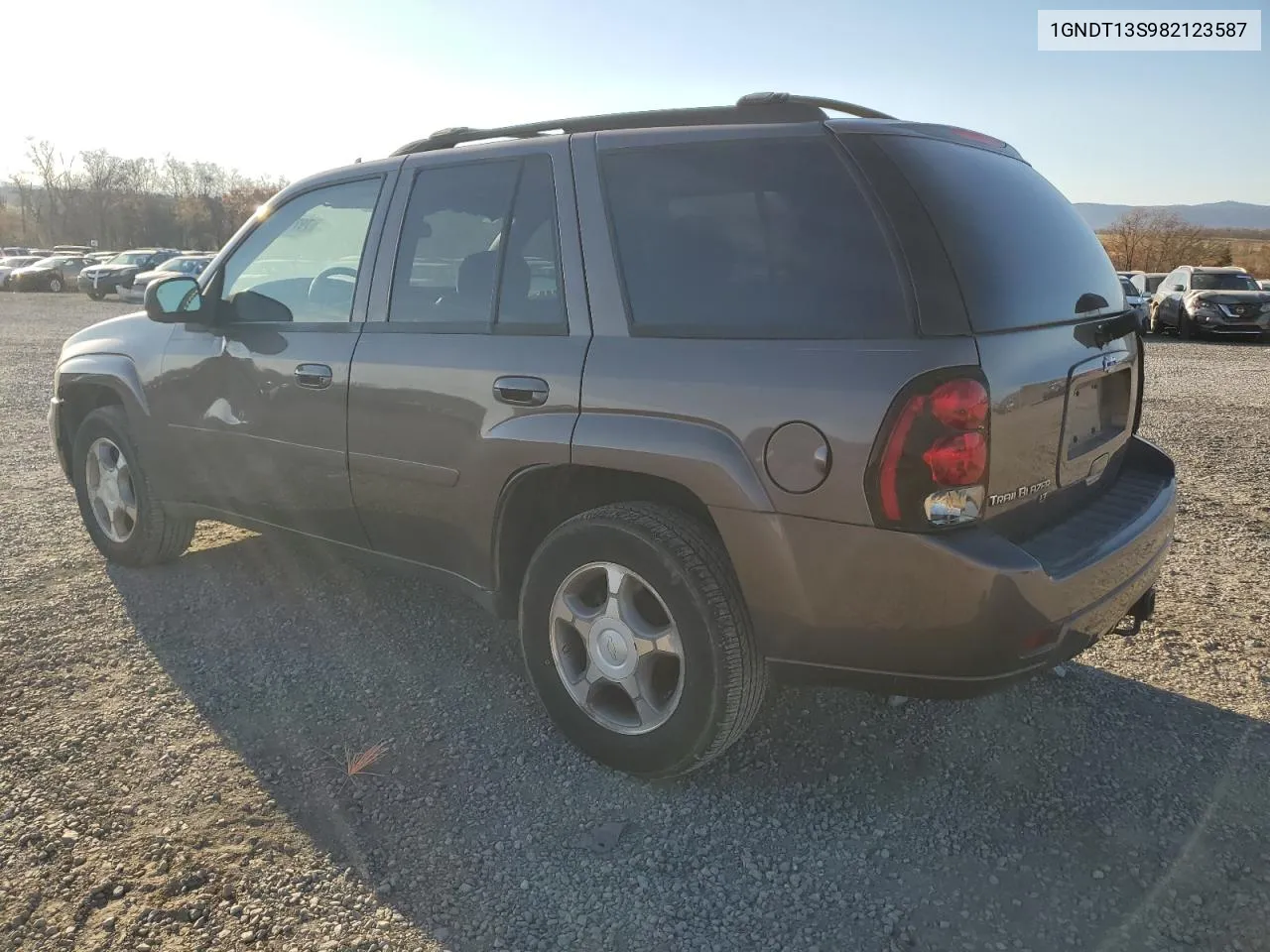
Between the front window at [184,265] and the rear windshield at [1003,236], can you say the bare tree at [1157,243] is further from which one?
the rear windshield at [1003,236]

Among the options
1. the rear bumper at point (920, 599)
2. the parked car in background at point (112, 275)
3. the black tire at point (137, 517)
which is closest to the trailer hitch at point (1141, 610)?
the rear bumper at point (920, 599)

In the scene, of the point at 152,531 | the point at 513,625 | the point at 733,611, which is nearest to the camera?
the point at 733,611

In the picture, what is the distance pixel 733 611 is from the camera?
262 centimetres

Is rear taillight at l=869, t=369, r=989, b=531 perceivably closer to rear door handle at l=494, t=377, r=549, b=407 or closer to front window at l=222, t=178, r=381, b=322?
rear door handle at l=494, t=377, r=549, b=407

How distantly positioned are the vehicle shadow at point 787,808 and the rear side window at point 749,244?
1.41 metres

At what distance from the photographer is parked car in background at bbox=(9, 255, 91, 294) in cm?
3675

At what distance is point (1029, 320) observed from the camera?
2539 millimetres

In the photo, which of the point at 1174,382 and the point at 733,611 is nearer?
the point at 733,611

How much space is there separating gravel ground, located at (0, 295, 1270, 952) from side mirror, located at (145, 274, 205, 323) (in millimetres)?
1308

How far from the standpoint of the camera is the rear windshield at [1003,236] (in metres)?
2.45

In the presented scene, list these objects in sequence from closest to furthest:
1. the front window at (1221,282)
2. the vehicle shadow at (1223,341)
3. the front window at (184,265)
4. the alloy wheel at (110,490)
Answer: the alloy wheel at (110,490), the vehicle shadow at (1223,341), the front window at (1221,282), the front window at (184,265)

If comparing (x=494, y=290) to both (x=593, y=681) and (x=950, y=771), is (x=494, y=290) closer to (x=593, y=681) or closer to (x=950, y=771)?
(x=593, y=681)

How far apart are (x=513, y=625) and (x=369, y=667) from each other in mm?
683

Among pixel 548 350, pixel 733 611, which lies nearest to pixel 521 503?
pixel 548 350
